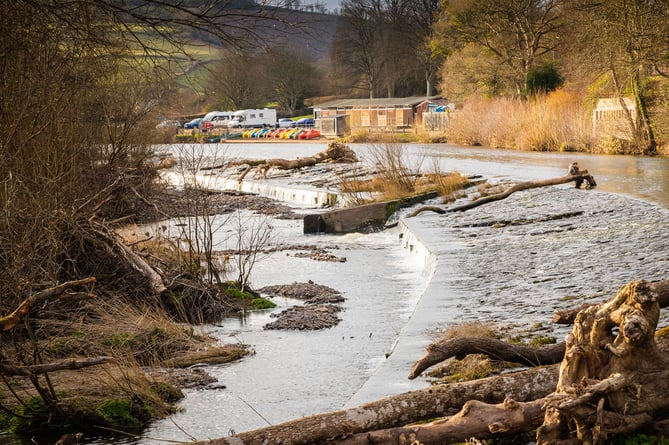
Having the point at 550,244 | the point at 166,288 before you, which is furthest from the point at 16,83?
the point at 550,244

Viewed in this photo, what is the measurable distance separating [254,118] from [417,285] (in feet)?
309

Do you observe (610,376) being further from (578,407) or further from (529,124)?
(529,124)

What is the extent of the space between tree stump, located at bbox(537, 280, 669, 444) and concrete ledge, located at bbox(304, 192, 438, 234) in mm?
16738

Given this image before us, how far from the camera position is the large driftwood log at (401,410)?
5.14 m

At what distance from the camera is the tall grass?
39062mm

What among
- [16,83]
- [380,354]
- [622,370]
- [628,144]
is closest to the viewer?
[622,370]

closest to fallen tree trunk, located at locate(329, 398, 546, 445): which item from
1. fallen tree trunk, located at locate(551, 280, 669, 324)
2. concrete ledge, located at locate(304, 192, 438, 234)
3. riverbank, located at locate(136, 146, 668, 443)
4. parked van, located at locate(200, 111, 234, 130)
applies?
fallen tree trunk, located at locate(551, 280, 669, 324)

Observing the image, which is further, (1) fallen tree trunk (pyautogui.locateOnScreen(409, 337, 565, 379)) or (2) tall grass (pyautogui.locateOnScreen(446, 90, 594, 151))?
(2) tall grass (pyautogui.locateOnScreen(446, 90, 594, 151))

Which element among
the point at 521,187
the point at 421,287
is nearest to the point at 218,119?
the point at 521,187

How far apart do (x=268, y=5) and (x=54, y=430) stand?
4.17 metres

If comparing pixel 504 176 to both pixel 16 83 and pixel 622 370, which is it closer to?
pixel 16 83

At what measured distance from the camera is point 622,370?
16.6 feet

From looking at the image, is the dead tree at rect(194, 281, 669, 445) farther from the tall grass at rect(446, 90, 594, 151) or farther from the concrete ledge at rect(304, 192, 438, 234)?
the tall grass at rect(446, 90, 594, 151)

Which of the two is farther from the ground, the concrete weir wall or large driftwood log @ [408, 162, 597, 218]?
large driftwood log @ [408, 162, 597, 218]
